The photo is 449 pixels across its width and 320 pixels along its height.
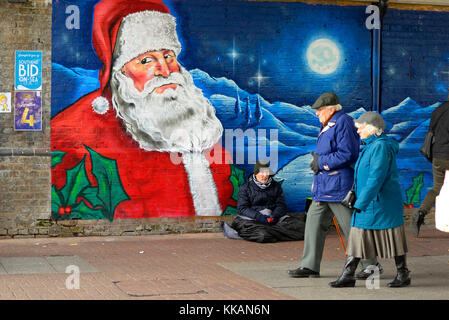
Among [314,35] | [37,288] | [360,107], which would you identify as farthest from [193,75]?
[37,288]

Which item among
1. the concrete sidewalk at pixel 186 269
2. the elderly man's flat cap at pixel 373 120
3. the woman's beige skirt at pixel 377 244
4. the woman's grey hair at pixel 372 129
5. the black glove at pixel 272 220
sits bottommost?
Result: the concrete sidewalk at pixel 186 269

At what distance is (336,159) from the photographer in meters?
7.95

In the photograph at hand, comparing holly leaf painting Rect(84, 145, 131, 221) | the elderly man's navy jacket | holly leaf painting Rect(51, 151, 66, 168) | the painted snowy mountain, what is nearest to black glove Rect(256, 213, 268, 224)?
the painted snowy mountain

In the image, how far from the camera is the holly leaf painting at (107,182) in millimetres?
11250

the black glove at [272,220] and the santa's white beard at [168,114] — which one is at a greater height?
the santa's white beard at [168,114]

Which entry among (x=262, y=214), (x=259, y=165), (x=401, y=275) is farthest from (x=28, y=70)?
(x=401, y=275)

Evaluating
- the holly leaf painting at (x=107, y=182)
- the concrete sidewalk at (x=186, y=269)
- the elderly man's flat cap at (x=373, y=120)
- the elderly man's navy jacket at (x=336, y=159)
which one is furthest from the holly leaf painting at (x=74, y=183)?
the elderly man's flat cap at (x=373, y=120)

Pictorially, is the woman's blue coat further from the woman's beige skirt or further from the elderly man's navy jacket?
the elderly man's navy jacket

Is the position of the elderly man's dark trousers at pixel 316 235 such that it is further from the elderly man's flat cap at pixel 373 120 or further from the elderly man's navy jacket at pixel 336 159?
the elderly man's flat cap at pixel 373 120

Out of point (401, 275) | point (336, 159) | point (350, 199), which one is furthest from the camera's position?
point (336, 159)

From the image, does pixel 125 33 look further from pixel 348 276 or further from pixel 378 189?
pixel 348 276

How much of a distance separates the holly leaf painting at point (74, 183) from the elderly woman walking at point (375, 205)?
4.95 metres

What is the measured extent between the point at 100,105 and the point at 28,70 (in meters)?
1.17

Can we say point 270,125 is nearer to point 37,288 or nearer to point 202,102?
point 202,102
